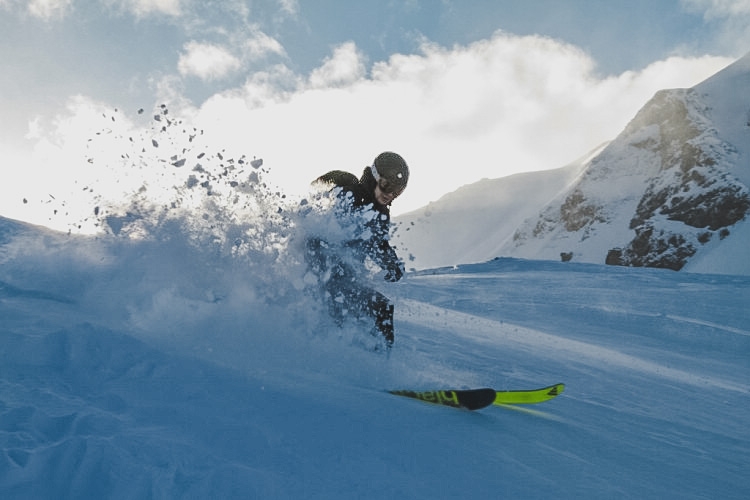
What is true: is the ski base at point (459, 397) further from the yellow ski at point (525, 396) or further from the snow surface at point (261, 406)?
the yellow ski at point (525, 396)

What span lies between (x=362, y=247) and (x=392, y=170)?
2.72 ft

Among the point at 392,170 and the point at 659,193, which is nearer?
the point at 392,170

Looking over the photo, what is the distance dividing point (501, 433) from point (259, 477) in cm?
150

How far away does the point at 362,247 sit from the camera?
4527 mm

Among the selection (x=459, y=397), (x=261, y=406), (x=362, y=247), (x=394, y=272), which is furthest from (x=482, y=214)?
(x=261, y=406)

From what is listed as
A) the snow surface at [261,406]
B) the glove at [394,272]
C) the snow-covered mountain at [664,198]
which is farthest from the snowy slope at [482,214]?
the snow surface at [261,406]

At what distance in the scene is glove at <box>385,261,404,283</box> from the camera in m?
4.68

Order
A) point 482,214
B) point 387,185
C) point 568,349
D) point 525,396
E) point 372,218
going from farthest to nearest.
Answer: point 482,214
point 568,349
point 387,185
point 372,218
point 525,396

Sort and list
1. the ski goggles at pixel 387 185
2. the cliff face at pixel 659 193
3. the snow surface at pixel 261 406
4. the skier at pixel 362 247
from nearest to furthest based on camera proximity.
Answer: the snow surface at pixel 261 406
the skier at pixel 362 247
the ski goggles at pixel 387 185
the cliff face at pixel 659 193

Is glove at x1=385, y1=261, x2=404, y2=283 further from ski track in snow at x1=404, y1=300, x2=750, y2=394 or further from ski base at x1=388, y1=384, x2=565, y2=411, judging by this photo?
ski track in snow at x1=404, y1=300, x2=750, y2=394

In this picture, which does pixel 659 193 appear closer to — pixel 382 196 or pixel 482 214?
pixel 482 214

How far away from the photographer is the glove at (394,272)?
468cm

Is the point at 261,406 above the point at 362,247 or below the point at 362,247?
below

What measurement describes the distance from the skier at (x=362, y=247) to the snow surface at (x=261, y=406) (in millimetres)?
244
